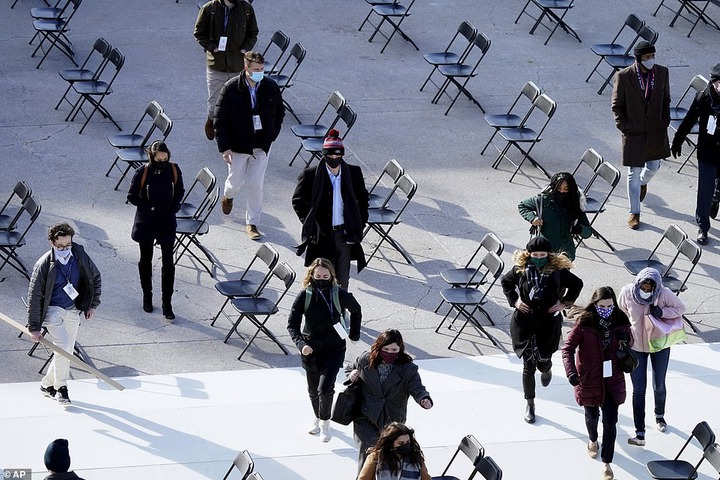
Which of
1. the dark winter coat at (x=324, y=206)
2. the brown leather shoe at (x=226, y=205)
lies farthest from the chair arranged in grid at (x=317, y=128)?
the dark winter coat at (x=324, y=206)

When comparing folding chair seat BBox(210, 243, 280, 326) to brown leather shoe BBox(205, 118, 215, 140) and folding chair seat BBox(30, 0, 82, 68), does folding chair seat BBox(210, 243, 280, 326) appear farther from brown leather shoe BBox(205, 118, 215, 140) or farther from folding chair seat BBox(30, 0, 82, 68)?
folding chair seat BBox(30, 0, 82, 68)

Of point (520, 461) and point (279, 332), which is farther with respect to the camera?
point (279, 332)

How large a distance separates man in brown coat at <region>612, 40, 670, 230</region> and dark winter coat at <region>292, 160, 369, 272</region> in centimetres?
352

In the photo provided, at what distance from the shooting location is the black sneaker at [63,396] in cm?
1171

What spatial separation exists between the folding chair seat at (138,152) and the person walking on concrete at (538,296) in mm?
5303

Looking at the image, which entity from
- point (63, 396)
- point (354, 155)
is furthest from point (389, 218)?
point (63, 396)

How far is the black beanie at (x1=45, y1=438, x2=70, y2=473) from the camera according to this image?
885 cm

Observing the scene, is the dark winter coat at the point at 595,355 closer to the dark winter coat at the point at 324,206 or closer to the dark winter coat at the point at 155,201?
the dark winter coat at the point at 324,206

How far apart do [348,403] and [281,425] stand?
5.38 feet

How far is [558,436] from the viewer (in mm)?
11594

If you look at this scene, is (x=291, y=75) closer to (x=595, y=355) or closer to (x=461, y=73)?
(x=461, y=73)

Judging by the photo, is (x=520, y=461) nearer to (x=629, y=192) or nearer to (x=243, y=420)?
(x=243, y=420)

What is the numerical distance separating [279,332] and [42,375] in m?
2.19

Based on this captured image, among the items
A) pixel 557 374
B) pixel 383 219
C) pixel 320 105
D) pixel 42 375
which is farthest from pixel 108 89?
pixel 557 374
